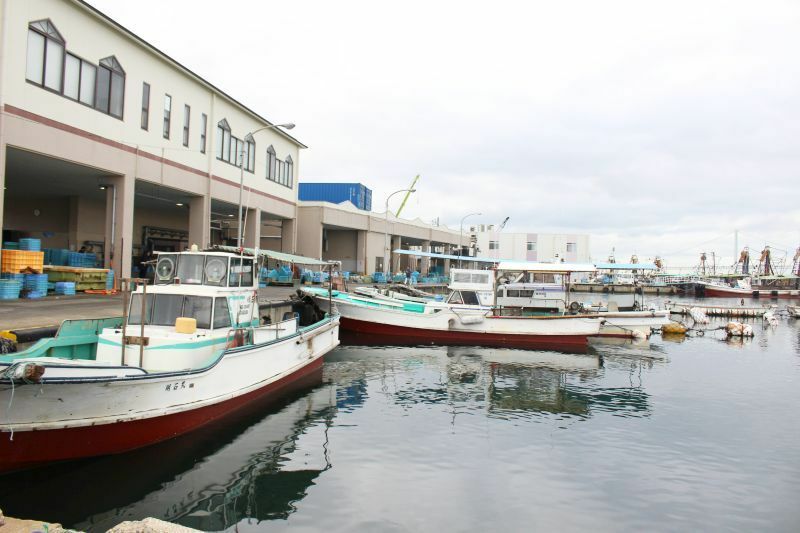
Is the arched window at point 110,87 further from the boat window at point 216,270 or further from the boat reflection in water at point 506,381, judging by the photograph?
the boat reflection in water at point 506,381

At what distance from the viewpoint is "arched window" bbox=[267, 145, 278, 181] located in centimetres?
3694

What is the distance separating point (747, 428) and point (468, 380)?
7856 mm

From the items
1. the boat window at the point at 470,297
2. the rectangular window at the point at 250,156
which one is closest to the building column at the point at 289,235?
the rectangular window at the point at 250,156

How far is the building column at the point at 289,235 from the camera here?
41.1 m

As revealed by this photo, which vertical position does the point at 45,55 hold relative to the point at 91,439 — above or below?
above

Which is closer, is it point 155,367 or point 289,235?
point 155,367

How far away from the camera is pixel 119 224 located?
77.6 ft

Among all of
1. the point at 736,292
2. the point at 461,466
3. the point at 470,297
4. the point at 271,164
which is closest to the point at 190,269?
the point at 461,466

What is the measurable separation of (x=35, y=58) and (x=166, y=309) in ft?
44.1

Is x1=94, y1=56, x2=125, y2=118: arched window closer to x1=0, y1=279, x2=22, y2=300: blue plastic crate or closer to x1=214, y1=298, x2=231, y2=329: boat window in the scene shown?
x1=0, y1=279, x2=22, y2=300: blue plastic crate

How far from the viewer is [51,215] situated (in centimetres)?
3256

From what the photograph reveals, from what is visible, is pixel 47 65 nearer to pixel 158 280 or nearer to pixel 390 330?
pixel 158 280

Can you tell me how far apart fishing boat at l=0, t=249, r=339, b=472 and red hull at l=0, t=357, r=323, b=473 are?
0.02m

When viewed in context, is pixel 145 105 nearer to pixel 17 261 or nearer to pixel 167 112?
pixel 167 112
